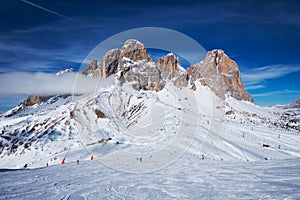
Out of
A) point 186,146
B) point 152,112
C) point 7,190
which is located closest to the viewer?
point 7,190

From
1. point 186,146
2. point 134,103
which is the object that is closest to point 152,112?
point 134,103

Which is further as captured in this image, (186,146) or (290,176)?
(186,146)

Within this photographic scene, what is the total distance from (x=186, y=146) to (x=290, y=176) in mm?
32496

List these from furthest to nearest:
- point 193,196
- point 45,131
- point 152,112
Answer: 1. point 45,131
2. point 152,112
3. point 193,196

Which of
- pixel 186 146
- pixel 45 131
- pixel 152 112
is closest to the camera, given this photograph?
pixel 186 146

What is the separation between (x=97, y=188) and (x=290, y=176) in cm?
1032

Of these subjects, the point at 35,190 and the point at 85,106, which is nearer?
the point at 35,190

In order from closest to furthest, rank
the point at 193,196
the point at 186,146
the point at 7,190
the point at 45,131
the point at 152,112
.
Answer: the point at 193,196, the point at 7,190, the point at 186,146, the point at 152,112, the point at 45,131

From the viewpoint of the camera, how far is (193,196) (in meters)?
10.8

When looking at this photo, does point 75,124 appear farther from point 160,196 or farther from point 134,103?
point 160,196

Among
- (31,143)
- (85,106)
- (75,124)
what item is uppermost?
(85,106)

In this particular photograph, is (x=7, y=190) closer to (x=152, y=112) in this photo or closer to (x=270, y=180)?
(x=270, y=180)

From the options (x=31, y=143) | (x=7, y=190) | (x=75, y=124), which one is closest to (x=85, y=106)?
(x=75, y=124)

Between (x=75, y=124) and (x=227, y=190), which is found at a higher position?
(x=75, y=124)
